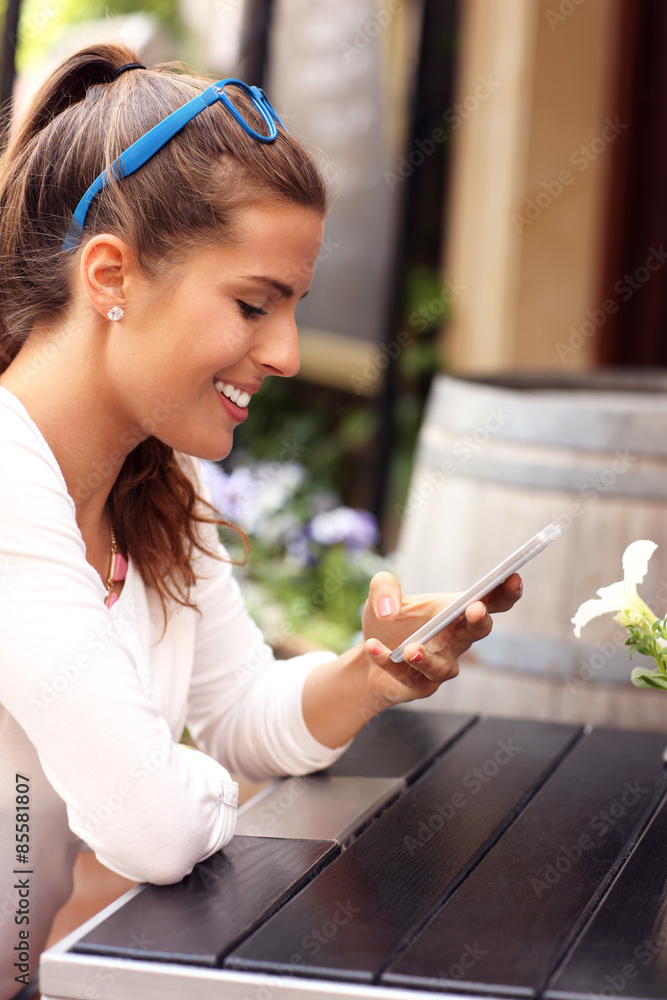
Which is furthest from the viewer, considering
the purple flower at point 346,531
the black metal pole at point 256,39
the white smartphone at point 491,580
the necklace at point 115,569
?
the black metal pole at point 256,39

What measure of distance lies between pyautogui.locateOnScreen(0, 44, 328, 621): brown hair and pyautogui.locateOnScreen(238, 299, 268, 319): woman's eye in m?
0.07

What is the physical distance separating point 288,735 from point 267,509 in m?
1.84

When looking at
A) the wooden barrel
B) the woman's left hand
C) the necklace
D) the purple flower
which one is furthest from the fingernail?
the purple flower

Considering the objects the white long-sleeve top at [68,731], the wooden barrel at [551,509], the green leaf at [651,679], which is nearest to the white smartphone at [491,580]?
the green leaf at [651,679]

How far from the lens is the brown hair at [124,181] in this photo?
3.80 feet

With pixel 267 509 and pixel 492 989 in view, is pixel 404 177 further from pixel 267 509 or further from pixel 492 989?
pixel 492 989

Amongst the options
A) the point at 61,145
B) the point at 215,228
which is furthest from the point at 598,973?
the point at 61,145

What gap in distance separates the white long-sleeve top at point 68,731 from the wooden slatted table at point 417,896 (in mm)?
61

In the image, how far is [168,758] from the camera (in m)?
1.05

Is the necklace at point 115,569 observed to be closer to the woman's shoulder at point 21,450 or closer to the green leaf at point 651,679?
the woman's shoulder at point 21,450

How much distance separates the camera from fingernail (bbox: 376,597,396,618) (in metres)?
1.21

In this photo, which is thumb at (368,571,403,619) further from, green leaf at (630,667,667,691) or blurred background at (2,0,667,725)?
blurred background at (2,0,667,725)

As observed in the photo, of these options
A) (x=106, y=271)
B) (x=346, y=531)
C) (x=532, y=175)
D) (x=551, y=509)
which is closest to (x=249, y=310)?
(x=106, y=271)

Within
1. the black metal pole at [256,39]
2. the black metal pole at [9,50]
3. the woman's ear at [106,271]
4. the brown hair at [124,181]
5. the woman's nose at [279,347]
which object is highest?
the black metal pole at [256,39]
